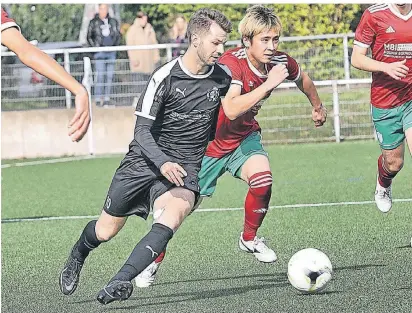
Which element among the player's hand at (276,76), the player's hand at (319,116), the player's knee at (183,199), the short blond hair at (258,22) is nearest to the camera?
the player's knee at (183,199)

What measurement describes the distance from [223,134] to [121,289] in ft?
8.36

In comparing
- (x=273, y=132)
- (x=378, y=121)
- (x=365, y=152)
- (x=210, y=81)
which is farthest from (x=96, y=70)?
(x=210, y=81)

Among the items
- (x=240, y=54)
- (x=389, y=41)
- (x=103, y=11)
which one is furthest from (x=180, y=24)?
(x=240, y=54)

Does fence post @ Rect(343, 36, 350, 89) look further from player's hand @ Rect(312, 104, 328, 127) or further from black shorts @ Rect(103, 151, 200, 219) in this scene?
black shorts @ Rect(103, 151, 200, 219)

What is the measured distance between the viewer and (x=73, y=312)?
6762 millimetres

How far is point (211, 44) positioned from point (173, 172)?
917 millimetres

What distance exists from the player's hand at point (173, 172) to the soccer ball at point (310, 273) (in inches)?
41.1

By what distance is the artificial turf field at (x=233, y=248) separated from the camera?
22.5ft

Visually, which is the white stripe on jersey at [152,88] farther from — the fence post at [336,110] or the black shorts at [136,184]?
the fence post at [336,110]

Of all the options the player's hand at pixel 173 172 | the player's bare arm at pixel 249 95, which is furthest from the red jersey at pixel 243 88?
the player's hand at pixel 173 172

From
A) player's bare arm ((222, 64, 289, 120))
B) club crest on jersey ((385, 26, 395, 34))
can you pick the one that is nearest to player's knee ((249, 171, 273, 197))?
player's bare arm ((222, 64, 289, 120))

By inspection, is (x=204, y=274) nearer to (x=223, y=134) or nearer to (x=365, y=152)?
(x=223, y=134)

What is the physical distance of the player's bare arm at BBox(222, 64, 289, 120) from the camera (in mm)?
6957

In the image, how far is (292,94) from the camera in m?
20.4
